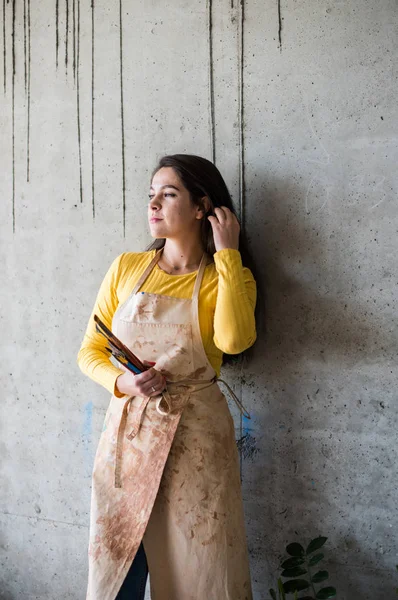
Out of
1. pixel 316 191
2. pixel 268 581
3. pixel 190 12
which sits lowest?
pixel 268 581

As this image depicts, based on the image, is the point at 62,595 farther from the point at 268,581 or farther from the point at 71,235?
the point at 71,235

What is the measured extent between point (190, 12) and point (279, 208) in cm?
81

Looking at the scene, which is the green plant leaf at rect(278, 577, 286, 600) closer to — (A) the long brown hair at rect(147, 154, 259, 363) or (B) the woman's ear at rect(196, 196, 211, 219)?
(A) the long brown hair at rect(147, 154, 259, 363)

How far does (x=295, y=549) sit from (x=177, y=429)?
567 mm

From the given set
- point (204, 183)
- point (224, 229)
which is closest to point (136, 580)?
point (224, 229)

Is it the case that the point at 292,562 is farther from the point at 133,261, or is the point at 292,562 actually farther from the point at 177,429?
the point at 133,261

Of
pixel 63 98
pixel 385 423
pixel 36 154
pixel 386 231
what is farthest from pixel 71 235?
pixel 385 423

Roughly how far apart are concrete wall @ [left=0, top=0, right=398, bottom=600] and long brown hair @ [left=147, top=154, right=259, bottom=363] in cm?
13

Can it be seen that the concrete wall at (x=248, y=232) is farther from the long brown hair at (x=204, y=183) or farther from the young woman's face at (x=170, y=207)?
the young woman's face at (x=170, y=207)

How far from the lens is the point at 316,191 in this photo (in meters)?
2.09

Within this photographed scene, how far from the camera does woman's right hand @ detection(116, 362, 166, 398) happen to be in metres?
1.85

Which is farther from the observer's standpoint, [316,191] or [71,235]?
[71,235]

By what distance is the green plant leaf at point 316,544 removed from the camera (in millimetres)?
1978

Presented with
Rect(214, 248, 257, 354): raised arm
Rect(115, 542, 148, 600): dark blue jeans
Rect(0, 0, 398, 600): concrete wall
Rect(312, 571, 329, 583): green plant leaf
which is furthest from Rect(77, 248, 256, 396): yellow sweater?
Rect(312, 571, 329, 583): green plant leaf
